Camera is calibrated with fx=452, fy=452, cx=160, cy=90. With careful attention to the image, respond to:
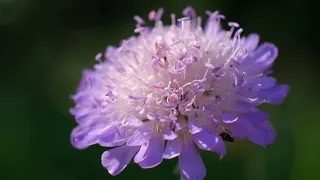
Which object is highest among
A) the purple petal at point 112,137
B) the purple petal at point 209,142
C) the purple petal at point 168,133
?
the purple petal at point 168,133

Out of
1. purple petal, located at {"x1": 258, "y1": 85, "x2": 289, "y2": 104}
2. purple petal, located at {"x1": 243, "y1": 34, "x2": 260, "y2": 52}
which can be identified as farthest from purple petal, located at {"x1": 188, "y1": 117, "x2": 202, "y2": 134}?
purple petal, located at {"x1": 243, "y1": 34, "x2": 260, "y2": 52}

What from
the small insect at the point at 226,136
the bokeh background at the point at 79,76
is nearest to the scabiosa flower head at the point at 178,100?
the small insect at the point at 226,136

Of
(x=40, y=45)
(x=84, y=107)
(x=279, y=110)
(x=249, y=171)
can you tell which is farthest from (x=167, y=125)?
(x=40, y=45)

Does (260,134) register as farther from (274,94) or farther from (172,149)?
(172,149)

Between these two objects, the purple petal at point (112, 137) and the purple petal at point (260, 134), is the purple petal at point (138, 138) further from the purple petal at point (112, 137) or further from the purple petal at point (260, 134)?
the purple petal at point (260, 134)

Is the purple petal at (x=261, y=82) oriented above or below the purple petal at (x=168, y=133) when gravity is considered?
above

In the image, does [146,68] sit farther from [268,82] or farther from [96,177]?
[96,177]

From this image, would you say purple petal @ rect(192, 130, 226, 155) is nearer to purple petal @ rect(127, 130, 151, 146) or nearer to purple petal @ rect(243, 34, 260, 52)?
purple petal @ rect(127, 130, 151, 146)

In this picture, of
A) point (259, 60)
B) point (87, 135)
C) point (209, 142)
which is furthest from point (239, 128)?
point (87, 135)

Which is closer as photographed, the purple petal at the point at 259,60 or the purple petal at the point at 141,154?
the purple petal at the point at 141,154
